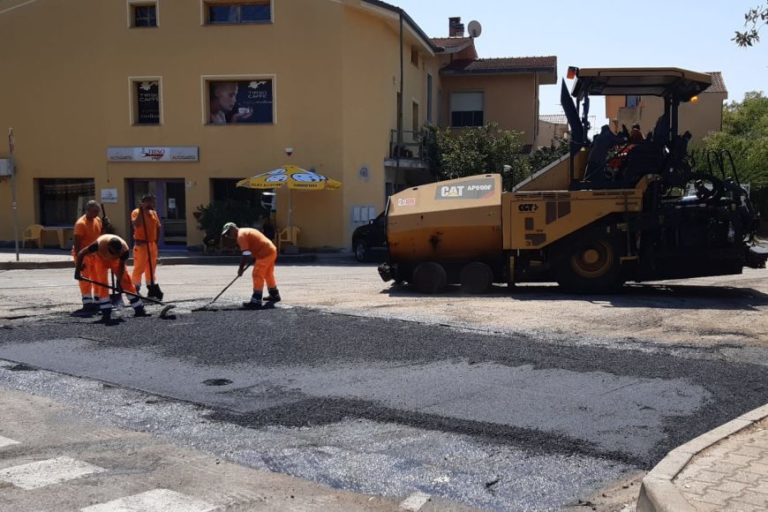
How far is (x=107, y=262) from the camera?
10.9 metres

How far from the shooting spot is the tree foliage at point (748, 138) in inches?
1273

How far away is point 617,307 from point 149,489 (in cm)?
798

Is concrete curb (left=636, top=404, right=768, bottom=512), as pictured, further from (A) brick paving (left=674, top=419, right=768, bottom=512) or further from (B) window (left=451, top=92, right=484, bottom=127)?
(B) window (left=451, top=92, right=484, bottom=127)

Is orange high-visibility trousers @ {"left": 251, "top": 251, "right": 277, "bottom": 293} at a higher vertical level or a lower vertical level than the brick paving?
higher

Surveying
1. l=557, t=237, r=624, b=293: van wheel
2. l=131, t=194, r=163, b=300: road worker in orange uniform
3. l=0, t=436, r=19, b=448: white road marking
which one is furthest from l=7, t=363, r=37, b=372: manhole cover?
l=557, t=237, r=624, b=293: van wheel

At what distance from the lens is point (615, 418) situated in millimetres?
6047

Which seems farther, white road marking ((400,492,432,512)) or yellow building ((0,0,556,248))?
yellow building ((0,0,556,248))

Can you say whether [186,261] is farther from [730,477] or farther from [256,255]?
[730,477]

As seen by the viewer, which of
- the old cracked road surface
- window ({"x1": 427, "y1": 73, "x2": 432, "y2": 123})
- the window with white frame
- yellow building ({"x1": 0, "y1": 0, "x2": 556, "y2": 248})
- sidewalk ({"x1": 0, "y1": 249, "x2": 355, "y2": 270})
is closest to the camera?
the old cracked road surface

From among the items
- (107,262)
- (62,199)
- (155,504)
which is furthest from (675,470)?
(62,199)

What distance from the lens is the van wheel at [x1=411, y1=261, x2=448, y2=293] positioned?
13.5 meters

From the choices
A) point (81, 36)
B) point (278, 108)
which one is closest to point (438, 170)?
point (278, 108)

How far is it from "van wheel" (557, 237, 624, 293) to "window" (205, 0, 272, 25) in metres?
14.4

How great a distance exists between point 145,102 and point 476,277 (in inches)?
606
